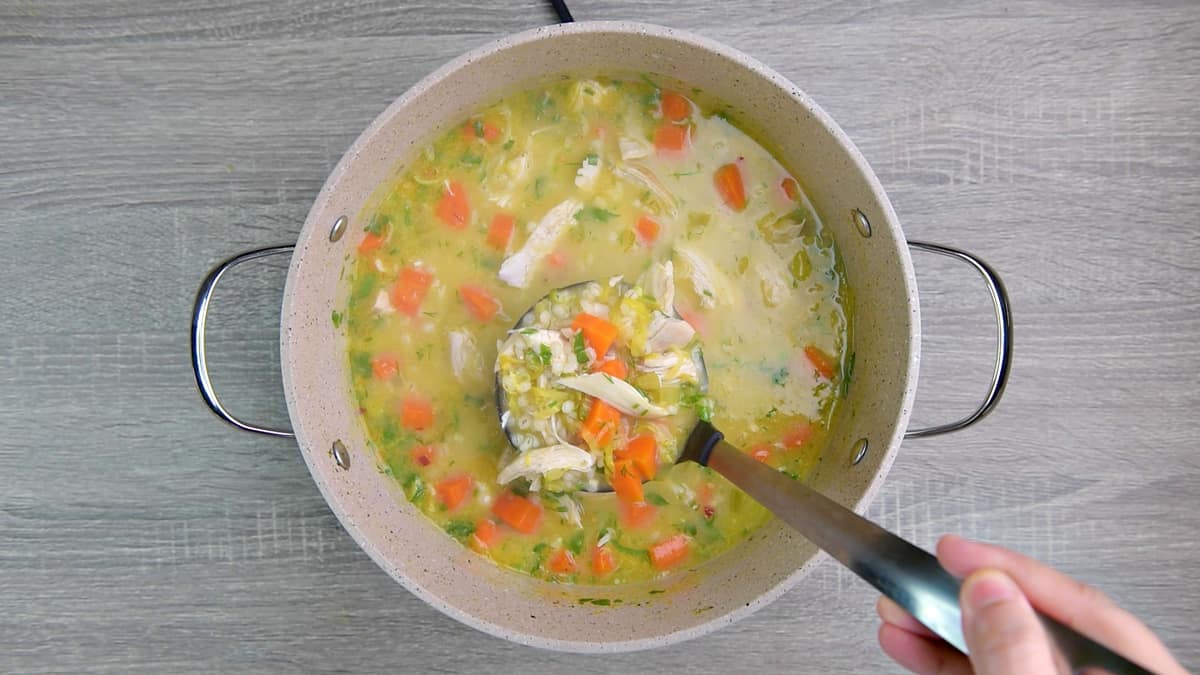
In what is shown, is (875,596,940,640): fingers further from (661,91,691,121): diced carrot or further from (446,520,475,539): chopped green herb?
(661,91,691,121): diced carrot

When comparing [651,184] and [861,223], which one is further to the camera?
[651,184]

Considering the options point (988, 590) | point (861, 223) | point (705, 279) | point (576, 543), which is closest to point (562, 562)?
point (576, 543)

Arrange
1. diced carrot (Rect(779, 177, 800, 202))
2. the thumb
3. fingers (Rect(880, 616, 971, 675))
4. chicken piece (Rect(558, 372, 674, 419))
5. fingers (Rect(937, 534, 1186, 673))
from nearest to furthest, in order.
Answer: the thumb < fingers (Rect(937, 534, 1186, 673)) < fingers (Rect(880, 616, 971, 675)) < chicken piece (Rect(558, 372, 674, 419)) < diced carrot (Rect(779, 177, 800, 202))

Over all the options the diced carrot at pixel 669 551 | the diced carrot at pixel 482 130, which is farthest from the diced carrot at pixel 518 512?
the diced carrot at pixel 482 130

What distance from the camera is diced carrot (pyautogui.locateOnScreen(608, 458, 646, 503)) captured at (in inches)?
62.1

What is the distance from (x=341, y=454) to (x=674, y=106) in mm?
899

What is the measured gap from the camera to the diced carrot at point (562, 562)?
1.72 metres

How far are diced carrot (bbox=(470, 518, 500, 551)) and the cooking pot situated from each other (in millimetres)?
25

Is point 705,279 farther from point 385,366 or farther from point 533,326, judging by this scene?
point 385,366

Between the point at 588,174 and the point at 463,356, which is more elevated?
the point at 588,174

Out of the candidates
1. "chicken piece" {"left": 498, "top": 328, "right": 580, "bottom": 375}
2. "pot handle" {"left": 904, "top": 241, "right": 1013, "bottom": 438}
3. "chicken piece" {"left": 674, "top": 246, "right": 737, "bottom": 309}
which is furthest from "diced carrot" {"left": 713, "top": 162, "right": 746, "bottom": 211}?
"chicken piece" {"left": 498, "top": 328, "right": 580, "bottom": 375}

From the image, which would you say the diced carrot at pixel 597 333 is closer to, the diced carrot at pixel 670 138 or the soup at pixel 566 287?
the soup at pixel 566 287

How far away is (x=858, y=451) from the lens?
162 cm

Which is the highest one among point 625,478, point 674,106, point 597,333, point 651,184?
point 674,106
